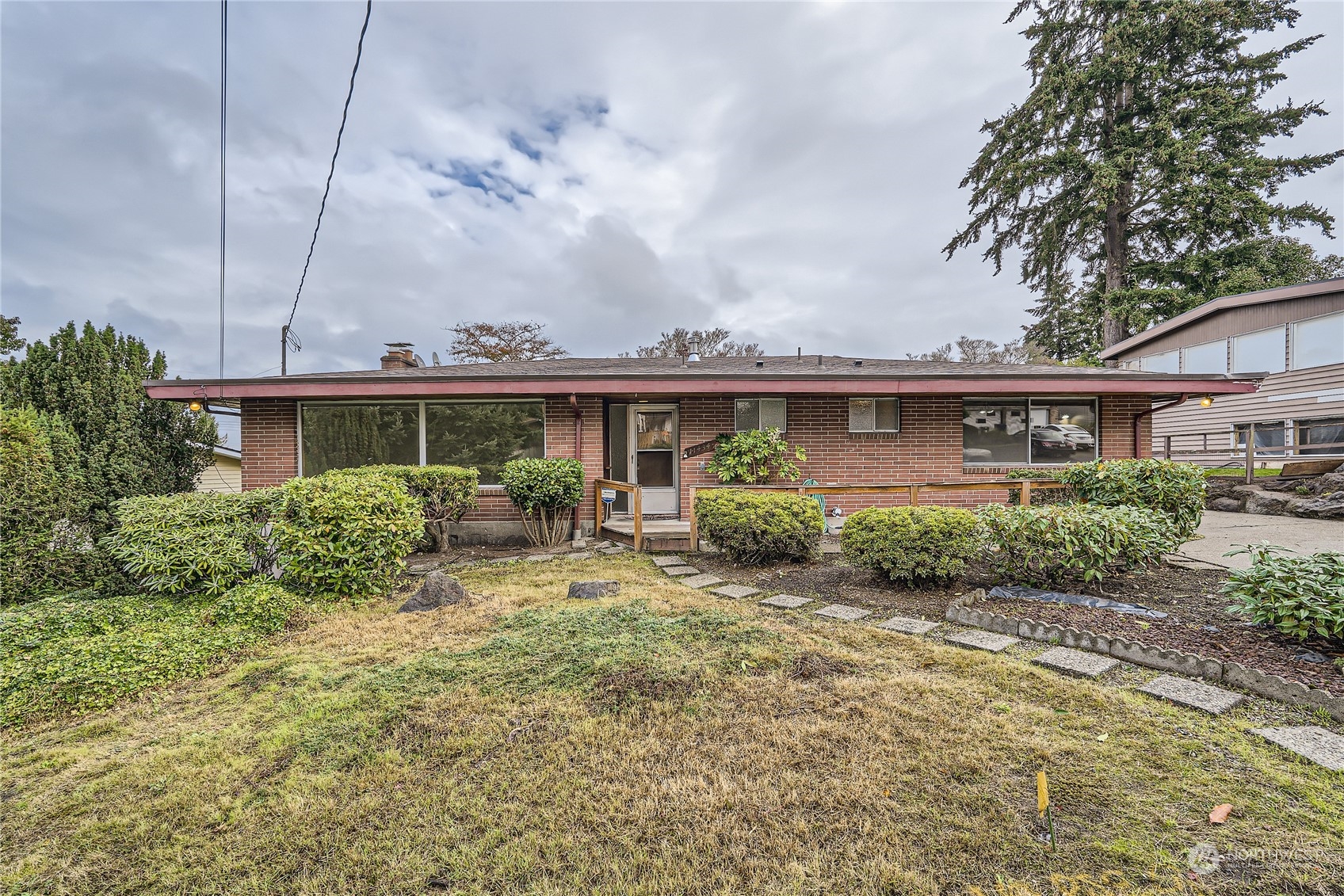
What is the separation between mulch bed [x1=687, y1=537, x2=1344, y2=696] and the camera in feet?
10.7

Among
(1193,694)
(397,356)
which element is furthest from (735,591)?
(397,356)

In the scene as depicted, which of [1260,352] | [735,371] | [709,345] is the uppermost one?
[709,345]

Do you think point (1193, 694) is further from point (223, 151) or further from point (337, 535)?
point (223, 151)

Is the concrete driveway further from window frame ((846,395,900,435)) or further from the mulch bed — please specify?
window frame ((846,395,900,435))

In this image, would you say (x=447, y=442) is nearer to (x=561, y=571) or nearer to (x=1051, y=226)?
(x=561, y=571)

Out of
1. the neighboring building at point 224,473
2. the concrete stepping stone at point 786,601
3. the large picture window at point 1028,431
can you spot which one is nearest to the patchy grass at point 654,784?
the concrete stepping stone at point 786,601

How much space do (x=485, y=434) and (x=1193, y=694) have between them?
8.45 metres

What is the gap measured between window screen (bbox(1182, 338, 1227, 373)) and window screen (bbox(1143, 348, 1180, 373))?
28cm

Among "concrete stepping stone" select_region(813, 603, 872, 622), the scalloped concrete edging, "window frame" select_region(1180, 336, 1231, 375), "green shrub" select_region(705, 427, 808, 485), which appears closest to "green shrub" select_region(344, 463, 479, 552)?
"green shrub" select_region(705, 427, 808, 485)

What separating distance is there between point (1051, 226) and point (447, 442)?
22844mm

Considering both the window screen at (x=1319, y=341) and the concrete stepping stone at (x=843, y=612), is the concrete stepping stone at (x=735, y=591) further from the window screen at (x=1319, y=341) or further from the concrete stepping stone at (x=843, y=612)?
→ the window screen at (x=1319, y=341)

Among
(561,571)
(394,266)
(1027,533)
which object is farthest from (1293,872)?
(394,266)

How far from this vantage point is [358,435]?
856 cm

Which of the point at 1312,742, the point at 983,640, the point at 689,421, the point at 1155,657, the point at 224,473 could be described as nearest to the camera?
the point at 1312,742
